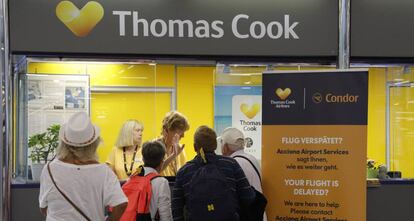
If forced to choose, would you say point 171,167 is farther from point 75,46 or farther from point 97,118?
point 75,46

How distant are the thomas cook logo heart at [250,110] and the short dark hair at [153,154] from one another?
7.38ft

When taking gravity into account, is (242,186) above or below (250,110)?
below

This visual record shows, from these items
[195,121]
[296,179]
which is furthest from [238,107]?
[296,179]

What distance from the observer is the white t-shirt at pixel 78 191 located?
351cm

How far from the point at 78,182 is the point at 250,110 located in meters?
3.46

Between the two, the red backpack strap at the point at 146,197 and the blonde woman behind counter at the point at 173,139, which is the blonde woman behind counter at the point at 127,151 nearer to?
the blonde woman behind counter at the point at 173,139

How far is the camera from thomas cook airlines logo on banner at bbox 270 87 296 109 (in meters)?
4.84

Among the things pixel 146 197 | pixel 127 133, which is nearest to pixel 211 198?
pixel 146 197

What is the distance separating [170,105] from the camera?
278 inches

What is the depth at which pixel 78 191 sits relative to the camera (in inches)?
139

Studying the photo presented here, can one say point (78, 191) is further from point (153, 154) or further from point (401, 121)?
point (401, 121)

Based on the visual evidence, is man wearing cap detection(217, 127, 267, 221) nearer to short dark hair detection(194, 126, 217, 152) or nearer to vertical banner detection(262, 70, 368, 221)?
vertical banner detection(262, 70, 368, 221)

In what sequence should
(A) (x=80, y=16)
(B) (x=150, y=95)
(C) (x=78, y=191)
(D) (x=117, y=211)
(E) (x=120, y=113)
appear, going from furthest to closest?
1. (B) (x=150, y=95)
2. (E) (x=120, y=113)
3. (A) (x=80, y=16)
4. (D) (x=117, y=211)
5. (C) (x=78, y=191)

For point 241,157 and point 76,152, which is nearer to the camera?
point 76,152
